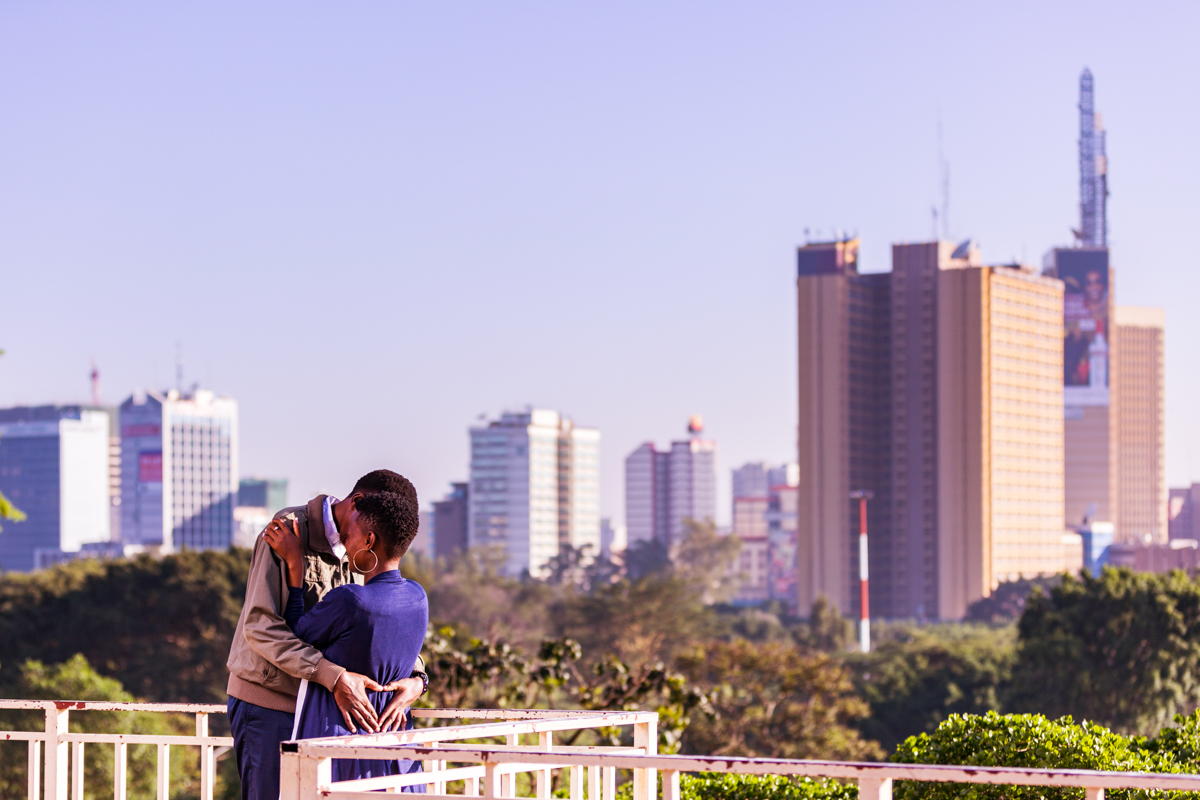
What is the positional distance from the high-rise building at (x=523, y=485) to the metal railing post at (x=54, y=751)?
6485 inches

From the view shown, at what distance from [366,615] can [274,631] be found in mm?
231

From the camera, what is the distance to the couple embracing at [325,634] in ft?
12.1

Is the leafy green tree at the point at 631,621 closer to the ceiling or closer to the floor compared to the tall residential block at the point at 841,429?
closer to the floor

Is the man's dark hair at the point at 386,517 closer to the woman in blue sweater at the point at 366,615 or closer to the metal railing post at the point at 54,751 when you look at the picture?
the woman in blue sweater at the point at 366,615

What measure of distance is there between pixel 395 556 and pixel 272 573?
31 centimetres

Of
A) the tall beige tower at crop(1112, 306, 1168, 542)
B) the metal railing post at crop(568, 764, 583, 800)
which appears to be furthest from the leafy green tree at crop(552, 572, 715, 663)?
the tall beige tower at crop(1112, 306, 1168, 542)

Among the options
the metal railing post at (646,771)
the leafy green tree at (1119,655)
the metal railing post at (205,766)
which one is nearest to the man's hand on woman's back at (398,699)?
the metal railing post at (646,771)

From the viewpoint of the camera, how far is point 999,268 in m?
121

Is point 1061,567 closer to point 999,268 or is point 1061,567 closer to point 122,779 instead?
point 999,268

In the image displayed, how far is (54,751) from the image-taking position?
4.62 metres

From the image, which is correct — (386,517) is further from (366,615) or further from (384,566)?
(366,615)

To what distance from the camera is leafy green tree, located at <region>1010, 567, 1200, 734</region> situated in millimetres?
38094

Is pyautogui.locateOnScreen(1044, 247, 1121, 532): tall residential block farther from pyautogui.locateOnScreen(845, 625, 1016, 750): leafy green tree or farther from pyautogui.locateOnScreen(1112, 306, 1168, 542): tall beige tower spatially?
pyautogui.locateOnScreen(845, 625, 1016, 750): leafy green tree

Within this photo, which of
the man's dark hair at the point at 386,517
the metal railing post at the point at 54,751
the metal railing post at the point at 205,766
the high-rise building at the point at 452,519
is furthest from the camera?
the high-rise building at the point at 452,519
